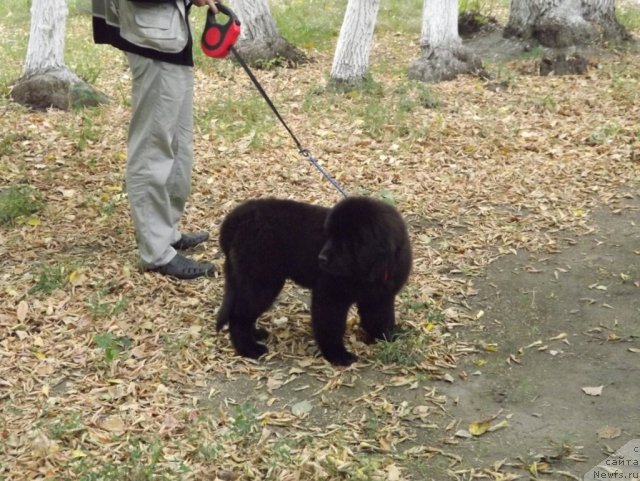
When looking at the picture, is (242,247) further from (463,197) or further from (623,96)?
(623,96)

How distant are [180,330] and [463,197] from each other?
319cm

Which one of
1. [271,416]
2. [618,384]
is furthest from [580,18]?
[271,416]

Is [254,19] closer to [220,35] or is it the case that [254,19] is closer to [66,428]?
[220,35]

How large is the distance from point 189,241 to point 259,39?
5.65 m

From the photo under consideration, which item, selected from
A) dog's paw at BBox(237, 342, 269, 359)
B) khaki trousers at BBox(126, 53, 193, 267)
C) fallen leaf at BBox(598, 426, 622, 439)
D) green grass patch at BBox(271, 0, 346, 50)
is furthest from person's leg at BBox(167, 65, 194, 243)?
green grass patch at BBox(271, 0, 346, 50)

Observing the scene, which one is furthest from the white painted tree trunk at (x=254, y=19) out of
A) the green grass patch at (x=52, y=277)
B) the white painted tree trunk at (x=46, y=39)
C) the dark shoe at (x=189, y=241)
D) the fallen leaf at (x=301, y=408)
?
the fallen leaf at (x=301, y=408)

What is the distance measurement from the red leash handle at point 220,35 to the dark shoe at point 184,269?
5.11 ft

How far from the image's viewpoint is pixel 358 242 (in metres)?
4.37

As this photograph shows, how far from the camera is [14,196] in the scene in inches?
256

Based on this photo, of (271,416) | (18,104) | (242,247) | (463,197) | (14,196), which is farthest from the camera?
(18,104)

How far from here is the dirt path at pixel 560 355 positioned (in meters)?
3.88

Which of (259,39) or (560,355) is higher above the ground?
(259,39)

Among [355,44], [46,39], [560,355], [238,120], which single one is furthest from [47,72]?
[560,355]

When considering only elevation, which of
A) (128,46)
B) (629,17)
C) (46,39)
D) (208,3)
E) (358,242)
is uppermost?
(208,3)
